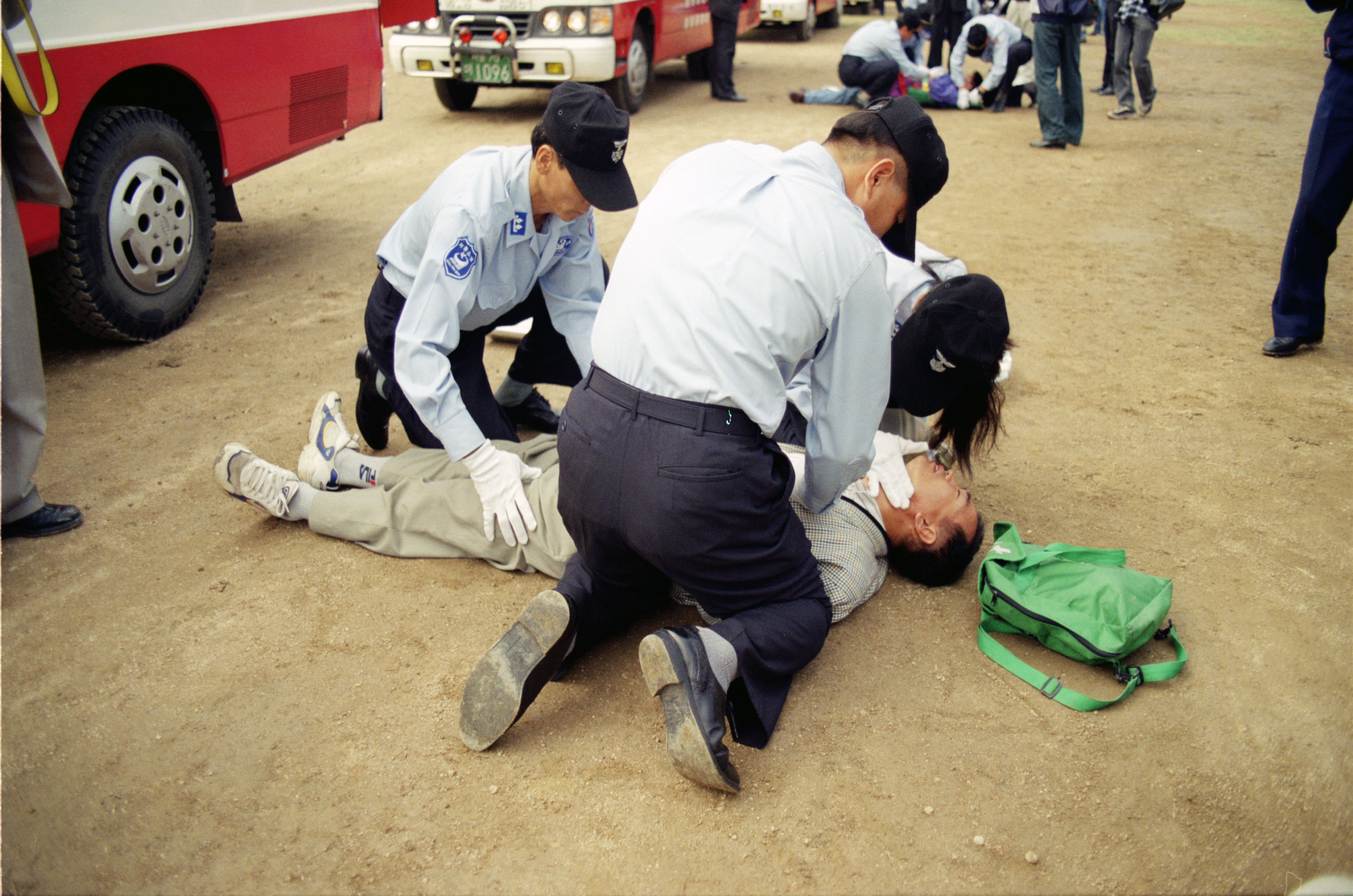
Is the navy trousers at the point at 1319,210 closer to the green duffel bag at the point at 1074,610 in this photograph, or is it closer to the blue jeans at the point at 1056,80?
the green duffel bag at the point at 1074,610

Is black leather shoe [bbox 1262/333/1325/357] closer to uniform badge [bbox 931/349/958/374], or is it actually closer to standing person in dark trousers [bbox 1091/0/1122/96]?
uniform badge [bbox 931/349/958/374]

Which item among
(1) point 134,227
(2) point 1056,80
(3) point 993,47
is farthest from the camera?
(3) point 993,47

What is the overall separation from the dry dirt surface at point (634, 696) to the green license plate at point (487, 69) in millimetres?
4059

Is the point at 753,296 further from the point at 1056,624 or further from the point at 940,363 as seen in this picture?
the point at 1056,624

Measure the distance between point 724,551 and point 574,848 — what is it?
662 millimetres

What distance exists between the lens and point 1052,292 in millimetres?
4711

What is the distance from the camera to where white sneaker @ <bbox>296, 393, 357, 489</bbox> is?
2.93 metres

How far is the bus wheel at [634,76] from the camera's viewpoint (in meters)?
8.16

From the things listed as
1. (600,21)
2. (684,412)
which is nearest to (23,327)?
(684,412)

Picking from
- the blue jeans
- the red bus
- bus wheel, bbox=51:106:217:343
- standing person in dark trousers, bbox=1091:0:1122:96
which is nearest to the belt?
the red bus

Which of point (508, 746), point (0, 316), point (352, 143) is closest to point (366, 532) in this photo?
point (508, 746)

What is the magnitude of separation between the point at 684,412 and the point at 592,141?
0.94 metres

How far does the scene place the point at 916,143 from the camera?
82.8 inches

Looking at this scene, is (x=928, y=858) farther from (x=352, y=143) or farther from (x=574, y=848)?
(x=352, y=143)
